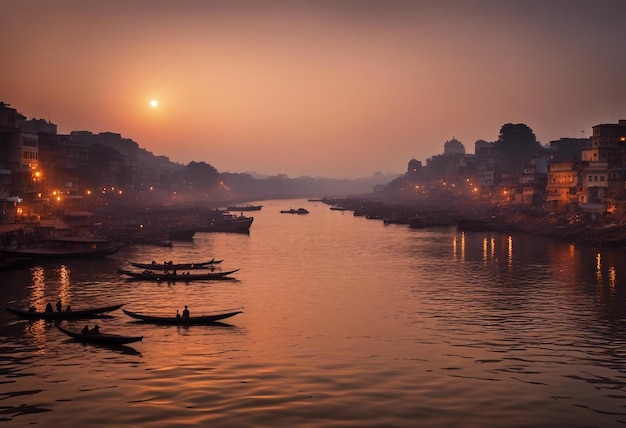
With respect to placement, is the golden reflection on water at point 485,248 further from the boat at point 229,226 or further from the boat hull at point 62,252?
the boat hull at point 62,252

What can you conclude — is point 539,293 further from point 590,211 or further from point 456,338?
point 590,211

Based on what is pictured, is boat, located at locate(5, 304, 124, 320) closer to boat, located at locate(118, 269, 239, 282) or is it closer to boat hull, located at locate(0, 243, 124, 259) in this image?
boat, located at locate(118, 269, 239, 282)

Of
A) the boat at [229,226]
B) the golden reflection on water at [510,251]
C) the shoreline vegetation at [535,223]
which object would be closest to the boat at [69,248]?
the boat at [229,226]

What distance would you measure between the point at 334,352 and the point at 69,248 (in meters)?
47.3

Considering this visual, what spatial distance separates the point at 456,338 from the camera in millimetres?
36812

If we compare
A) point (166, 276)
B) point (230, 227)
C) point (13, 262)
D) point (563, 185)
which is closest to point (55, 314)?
point (166, 276)

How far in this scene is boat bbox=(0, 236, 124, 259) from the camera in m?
68.1

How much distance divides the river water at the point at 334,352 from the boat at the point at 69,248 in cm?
358

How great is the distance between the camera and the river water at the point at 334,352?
83.5 feet

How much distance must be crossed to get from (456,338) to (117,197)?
13293 cm

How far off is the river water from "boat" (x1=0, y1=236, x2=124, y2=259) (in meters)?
3.58

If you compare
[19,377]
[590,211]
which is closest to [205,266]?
[19,377]

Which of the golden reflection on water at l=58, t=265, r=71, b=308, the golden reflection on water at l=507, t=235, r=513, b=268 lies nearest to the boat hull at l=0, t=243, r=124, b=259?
the golden reflection on water at l=58, t=265, r=71, b=308

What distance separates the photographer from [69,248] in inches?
2810
